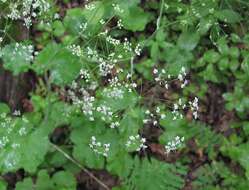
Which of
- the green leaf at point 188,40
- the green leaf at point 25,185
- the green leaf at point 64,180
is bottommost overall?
the green leaf at point 25,185

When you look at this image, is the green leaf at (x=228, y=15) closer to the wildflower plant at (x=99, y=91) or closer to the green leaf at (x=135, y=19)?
the wildflower plant at (x=99, y=91)

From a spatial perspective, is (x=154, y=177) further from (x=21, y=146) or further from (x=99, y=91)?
(x=21, y=146)

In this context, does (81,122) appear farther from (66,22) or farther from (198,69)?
(198,69)

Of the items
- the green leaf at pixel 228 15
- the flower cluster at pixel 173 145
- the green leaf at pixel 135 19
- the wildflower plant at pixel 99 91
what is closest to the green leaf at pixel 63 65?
the wildflower plant at pixel 99 91

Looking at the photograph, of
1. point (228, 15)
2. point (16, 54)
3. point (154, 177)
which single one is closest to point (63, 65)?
point (16, 54)

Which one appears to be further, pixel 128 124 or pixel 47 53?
pixel 47 53

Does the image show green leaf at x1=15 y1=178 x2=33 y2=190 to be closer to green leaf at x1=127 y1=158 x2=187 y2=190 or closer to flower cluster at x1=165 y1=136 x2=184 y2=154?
green leaf at x1=127 y1=158 x2=187 y2=190

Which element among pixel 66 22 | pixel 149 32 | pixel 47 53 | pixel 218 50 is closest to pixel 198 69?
pixel 218 50

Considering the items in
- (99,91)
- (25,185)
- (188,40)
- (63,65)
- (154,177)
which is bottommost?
(25,185)
